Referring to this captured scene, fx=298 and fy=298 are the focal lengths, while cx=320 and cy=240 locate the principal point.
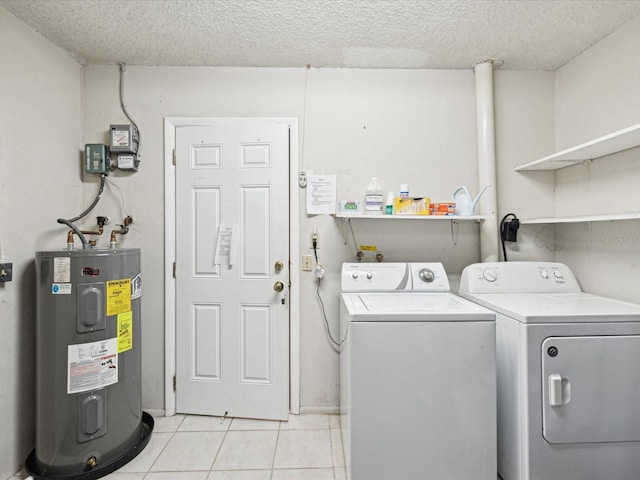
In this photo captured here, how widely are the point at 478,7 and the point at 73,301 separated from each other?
2.60 metres

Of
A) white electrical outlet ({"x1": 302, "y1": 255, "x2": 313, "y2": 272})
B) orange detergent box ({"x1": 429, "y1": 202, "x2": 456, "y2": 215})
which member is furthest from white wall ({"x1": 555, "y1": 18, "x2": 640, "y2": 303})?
white electrical outlet ({"x1": 302, "y1": 255, "x2": 313, "y2": 272})

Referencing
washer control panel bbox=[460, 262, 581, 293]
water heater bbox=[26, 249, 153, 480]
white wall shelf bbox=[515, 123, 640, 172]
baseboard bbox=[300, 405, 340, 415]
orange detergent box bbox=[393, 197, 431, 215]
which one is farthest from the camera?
baseboard bbox=[300, 405, 340, 415]

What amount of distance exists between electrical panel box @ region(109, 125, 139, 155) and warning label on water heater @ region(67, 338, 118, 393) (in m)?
1.22

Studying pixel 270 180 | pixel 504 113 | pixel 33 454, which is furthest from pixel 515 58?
pixel 33 454

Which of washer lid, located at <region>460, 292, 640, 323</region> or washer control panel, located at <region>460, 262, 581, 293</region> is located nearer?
washer lid, located at <region>460, 292, 640, 323</region>

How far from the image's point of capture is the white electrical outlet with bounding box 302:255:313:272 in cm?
209

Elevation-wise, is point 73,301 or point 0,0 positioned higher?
point 0,0

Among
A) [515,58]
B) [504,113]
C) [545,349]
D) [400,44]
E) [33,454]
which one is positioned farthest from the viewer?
[504,113]

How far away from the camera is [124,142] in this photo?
6.51 feet

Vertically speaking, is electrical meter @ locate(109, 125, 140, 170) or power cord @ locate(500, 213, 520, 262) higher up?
electrical meter @ locate(109, 125, 140, 170)

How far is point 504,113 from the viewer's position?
2160mm

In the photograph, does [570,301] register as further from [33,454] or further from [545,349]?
[33,454]

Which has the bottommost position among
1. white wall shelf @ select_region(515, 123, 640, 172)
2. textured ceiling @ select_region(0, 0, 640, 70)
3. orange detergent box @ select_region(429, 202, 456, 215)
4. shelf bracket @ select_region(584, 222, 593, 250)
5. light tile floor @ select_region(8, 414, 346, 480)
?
light tile floor @ select_region(8, 414, 346, 480)

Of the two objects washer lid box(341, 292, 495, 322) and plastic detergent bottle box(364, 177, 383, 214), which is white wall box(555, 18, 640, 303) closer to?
washer lid box(341, 292, 495, 322)
